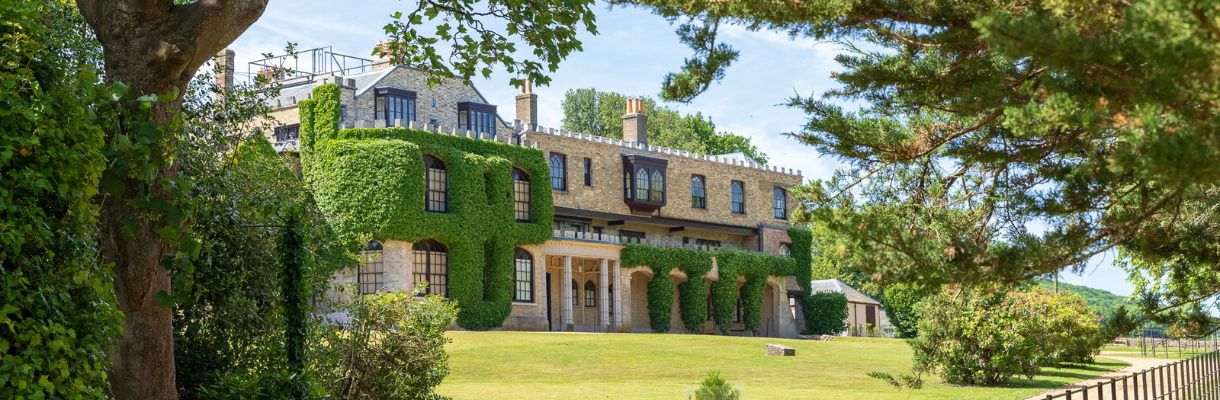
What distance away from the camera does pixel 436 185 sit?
38.2m

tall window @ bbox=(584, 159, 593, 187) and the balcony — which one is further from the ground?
tall window @ bbox=(584, 159, 593, 187)

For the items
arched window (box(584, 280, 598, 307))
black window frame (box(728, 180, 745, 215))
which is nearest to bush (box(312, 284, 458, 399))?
arched window (box(584, 280, 598, 307))

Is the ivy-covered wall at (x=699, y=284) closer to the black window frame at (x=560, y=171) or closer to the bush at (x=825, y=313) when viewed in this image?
the bush at (x=825, y=313)

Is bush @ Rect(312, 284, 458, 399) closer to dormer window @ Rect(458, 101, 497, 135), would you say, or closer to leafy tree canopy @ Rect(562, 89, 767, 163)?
dormer window @ Rect(458, 101, 497, 135)

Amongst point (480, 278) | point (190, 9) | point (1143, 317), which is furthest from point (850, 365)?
point (190, 9)

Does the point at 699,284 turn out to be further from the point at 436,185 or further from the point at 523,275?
the point at 436,185

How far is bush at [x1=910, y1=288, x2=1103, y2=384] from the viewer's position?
859 inches

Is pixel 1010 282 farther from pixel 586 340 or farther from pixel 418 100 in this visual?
pixel 418 100

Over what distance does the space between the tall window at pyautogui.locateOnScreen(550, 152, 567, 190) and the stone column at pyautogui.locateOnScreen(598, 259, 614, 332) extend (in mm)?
3896

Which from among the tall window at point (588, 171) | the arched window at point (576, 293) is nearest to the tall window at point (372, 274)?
the arched window at point (576, 293)

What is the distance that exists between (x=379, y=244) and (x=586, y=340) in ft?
30.1

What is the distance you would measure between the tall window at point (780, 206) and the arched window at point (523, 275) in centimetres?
1881

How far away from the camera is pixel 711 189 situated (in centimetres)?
5206

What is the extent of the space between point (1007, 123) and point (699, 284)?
135ft
